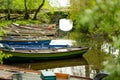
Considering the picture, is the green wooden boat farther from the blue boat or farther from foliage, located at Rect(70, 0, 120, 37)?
foliage, located at Rect(70, 0, 120, 37)

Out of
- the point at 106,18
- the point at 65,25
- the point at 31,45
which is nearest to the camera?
the point at 106,18

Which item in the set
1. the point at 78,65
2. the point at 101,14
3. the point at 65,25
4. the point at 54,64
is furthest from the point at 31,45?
the point at 101,14

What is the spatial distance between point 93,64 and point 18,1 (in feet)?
71.4

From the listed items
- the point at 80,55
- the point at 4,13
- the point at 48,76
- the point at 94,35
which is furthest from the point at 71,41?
the point at 48,76

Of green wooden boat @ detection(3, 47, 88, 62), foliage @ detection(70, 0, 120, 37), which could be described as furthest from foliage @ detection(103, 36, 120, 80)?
green wooden boat @ detection(3, 47, 88, 62)

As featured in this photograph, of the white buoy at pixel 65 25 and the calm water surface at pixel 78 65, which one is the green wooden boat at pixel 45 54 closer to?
the calm water surface at pixel 78 65

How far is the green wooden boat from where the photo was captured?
804 inches

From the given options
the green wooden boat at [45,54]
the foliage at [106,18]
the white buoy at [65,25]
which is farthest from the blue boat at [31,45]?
the foliage at [106,18]

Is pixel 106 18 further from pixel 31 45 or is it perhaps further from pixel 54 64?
pixel 31 45

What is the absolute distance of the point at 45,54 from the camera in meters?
21.2

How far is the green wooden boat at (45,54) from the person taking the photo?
804 inches

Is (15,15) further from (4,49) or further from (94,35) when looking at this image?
(4,49)

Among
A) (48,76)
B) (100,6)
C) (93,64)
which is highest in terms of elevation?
(100,6)

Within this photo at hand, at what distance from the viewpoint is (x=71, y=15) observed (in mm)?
34500
